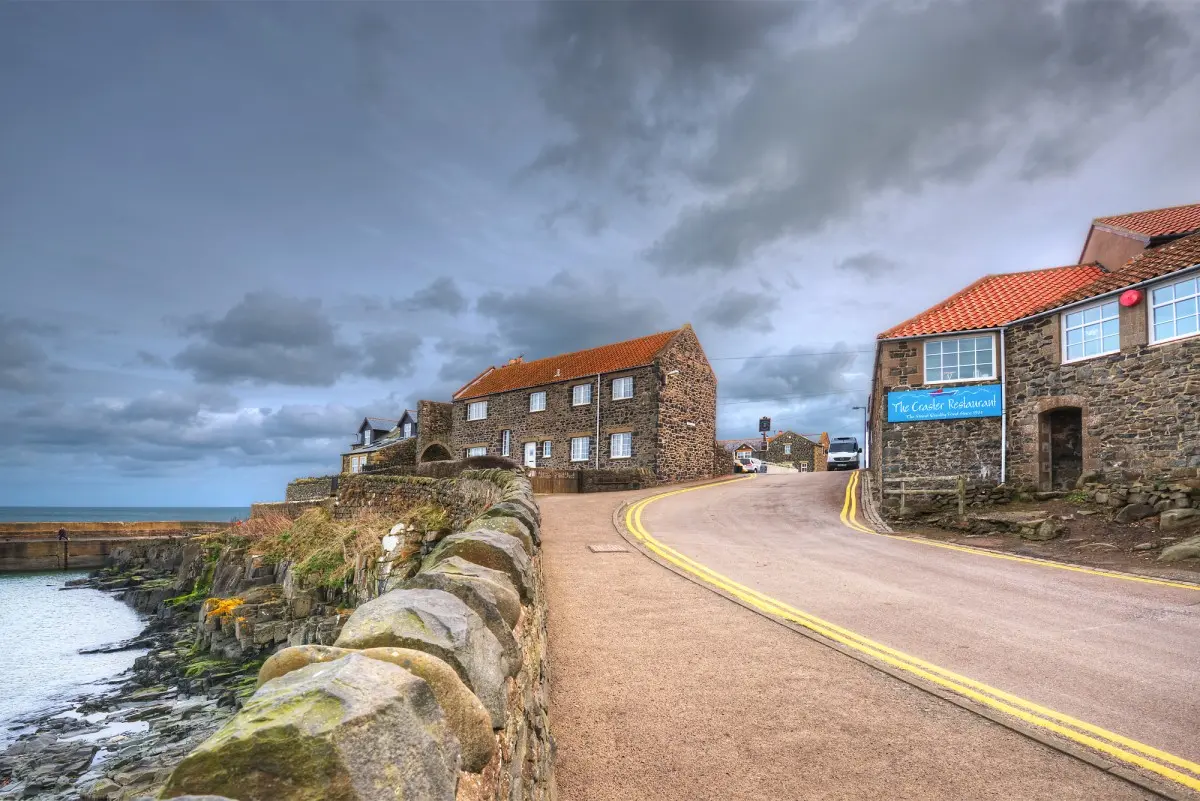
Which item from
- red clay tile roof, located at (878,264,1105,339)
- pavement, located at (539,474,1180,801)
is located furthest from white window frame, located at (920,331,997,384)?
pavement, located at (539,474,1180,801)

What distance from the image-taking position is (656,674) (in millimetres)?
5711

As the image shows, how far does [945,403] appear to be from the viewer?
18.6 metres

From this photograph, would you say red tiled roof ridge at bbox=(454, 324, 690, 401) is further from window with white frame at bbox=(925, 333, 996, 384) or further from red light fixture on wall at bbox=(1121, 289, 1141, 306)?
red light fixture on wall at bbox=(1121, 289, 1141, 306)

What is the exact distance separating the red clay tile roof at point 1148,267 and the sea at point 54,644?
24307 mm

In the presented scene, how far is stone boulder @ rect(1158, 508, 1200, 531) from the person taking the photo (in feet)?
42.5

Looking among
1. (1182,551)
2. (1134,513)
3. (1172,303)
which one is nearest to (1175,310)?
(1172,303)

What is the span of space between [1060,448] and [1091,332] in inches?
129

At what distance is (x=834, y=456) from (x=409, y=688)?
41136 millimetres

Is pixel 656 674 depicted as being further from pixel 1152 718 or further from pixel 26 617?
pixel 26 617

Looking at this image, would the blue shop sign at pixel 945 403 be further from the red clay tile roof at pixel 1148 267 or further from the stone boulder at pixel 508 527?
the stone boulder at pixel 508 527

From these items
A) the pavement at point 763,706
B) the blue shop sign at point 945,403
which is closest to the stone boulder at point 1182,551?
the pavement at point 763,706

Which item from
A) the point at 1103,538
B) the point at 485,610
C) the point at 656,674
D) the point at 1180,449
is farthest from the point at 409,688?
the point at 1180,449

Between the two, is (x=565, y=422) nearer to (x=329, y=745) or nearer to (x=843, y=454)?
(x=843, y=454)

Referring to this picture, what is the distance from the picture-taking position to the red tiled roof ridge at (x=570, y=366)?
34406mm
